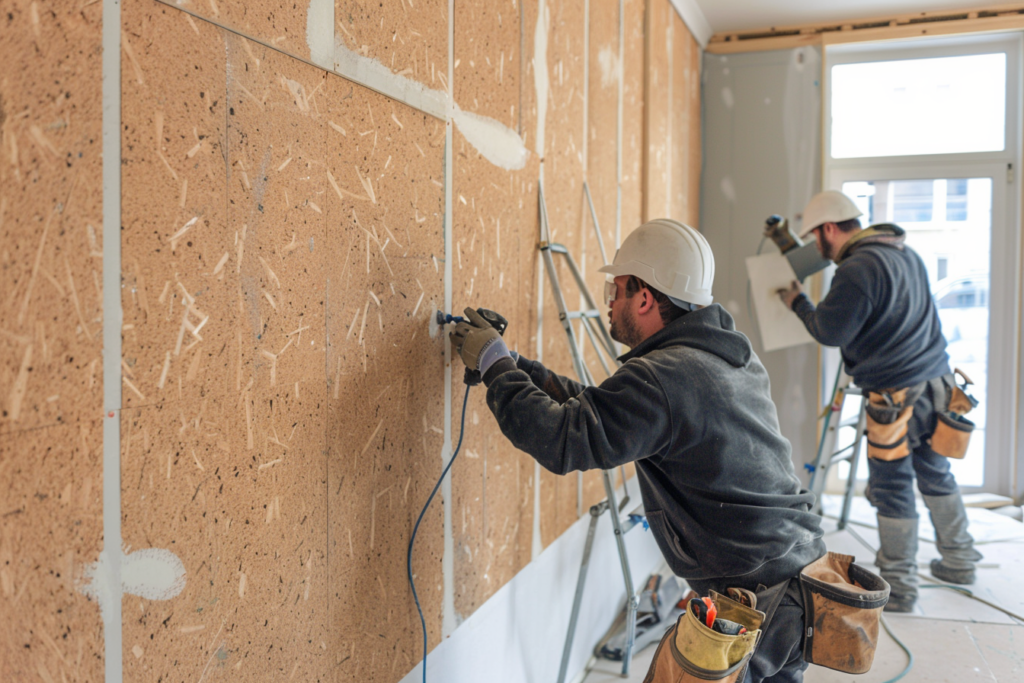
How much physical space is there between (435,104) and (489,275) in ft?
1.68

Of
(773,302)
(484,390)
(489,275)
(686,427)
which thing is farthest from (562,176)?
(773,302)

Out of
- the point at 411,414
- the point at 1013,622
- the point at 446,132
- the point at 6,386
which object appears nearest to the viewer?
the point at 6,386

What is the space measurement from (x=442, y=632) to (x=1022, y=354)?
463cm

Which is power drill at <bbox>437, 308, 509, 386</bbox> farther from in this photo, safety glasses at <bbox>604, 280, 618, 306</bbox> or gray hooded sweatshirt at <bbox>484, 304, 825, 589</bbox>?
safety glasses at <bbox>604, 280, 618, 306</bbox>

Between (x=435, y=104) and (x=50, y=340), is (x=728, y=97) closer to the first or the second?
(x=435, y=104)

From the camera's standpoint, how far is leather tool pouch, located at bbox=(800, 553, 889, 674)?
1.71m

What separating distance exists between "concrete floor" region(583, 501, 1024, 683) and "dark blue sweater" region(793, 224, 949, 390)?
1.06m

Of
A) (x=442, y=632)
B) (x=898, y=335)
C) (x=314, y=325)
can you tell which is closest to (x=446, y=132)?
(x=314, y=325)

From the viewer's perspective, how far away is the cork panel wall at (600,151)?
2.91m

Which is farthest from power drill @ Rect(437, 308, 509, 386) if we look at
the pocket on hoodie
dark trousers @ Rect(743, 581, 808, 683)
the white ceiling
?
the white ceiling

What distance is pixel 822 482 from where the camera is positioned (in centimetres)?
426

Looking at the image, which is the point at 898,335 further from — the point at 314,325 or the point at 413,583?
the point at 314,325

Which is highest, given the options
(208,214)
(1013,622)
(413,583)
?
(208,214)

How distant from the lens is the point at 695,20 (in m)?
4.68
